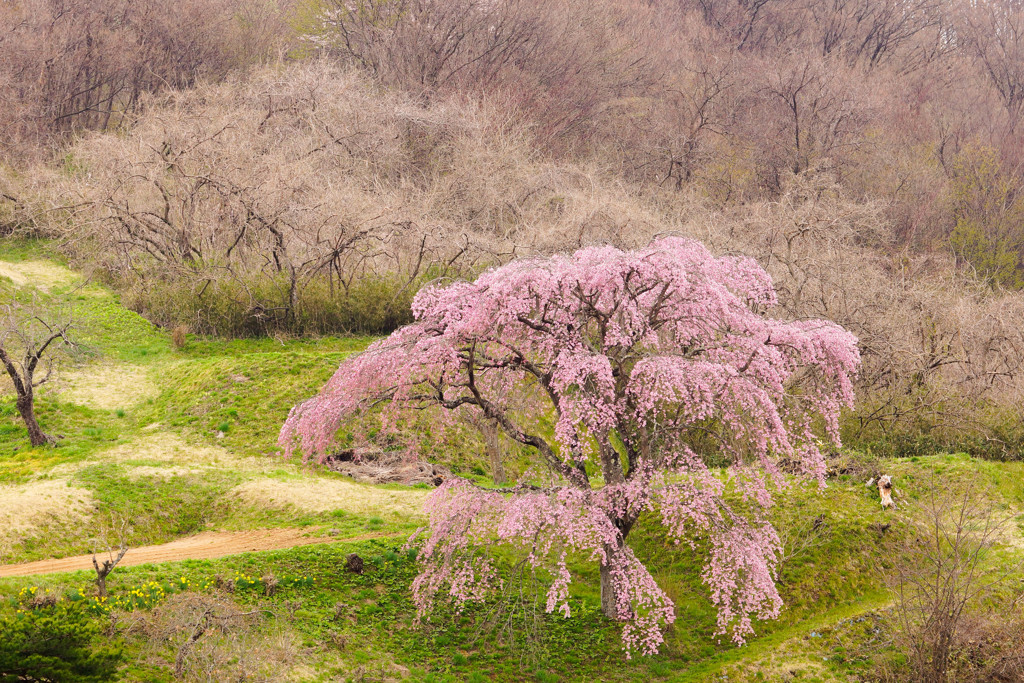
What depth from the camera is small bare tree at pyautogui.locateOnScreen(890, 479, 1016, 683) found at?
10.6 meters

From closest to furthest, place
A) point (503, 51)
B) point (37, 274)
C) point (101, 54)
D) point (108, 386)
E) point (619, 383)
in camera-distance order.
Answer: point (619, 383)
point (108, 386)
point (37, 274)
point (101, 54)
point (503, 51)

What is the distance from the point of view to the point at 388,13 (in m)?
45.4

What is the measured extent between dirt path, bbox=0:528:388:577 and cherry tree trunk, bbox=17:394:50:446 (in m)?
4.88

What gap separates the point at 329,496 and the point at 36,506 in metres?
5.03

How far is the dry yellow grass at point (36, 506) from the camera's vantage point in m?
14.2

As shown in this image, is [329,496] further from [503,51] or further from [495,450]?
[503,51]

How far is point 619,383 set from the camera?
12.3m

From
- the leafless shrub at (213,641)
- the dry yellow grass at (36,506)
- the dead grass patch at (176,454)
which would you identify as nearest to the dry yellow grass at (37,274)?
the dead grass patch at (176,454)

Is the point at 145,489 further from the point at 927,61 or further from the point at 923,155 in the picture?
the point at 927,61

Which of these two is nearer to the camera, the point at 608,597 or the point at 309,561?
the point at 608,597

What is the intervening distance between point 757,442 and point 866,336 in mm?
11374

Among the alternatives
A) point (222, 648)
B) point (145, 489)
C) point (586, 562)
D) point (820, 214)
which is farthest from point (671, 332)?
point (820, 214)

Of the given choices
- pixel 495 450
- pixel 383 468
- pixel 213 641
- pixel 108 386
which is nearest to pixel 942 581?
pixel 495 450

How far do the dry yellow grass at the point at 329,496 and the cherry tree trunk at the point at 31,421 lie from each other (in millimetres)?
4616
